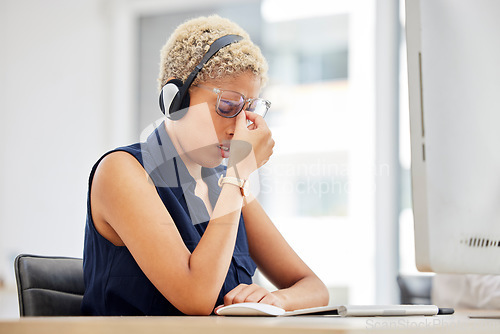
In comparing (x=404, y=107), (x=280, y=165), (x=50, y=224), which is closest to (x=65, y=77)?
(x=50, y=224)

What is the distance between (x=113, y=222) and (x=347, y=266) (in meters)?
2.22

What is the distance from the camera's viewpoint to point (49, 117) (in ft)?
10.5

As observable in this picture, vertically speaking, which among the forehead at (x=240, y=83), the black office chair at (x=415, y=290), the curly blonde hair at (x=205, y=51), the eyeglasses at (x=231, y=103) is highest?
the curly blonde hair at (x=205, y=51)

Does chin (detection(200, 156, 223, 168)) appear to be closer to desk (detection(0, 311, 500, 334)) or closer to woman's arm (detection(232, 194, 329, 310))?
woman's arm (detection(232, 194, 329, 310))

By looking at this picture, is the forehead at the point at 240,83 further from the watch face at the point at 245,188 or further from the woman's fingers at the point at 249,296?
the woman's fingers at the point at 249,296

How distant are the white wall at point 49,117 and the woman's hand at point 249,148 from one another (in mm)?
2144

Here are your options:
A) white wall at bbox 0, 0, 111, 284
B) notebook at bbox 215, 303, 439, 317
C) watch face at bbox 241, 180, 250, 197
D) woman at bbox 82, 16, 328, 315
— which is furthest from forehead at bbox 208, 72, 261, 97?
white wall at bbox 0, 0, 111, 284

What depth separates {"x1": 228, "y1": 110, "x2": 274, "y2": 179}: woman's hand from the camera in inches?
40.6

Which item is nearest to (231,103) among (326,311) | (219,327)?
(326,311)

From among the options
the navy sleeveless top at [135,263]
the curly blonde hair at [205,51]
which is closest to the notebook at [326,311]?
the navy sleeveless top at [135,263]

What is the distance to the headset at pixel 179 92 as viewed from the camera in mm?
1147

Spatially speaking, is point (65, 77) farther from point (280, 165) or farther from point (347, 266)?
point (347, 266)

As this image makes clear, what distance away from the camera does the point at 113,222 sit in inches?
38.7

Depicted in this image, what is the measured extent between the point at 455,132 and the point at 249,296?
42 centimetres
